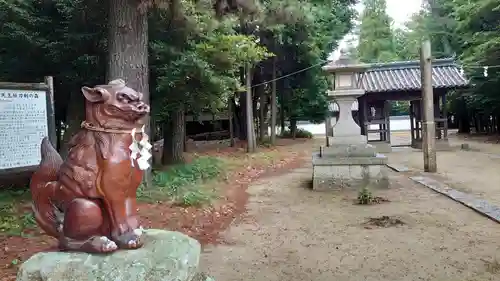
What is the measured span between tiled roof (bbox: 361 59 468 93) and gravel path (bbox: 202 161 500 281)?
1257 cm

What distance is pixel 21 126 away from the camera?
5.46 m

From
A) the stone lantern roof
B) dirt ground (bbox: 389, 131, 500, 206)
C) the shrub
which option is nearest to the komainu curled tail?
dirt ground (bbox: 389, 131, 500, 206)

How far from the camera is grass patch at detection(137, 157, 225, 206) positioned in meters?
7.21

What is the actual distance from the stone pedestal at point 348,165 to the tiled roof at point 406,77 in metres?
10.9

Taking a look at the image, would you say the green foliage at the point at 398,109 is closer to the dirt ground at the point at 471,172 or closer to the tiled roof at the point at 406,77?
the tiled roof at the point at 406,77

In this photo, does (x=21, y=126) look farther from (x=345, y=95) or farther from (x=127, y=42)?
(x=345, y=95)

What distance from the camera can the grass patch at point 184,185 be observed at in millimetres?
7207

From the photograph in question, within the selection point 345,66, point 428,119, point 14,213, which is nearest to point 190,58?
point 345,66

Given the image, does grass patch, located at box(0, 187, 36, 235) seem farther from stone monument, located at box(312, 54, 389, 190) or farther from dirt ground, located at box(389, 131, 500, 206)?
dirt ground, located at box(389, 131, 500, 206)

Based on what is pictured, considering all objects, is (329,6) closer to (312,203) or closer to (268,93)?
(268,93)

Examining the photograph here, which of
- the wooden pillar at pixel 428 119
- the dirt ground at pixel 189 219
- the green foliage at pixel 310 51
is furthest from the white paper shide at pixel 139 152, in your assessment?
the green foliage at pixel 310 51

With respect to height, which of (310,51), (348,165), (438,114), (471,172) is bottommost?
(471,172)

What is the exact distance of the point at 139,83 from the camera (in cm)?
688

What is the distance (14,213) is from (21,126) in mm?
1255
